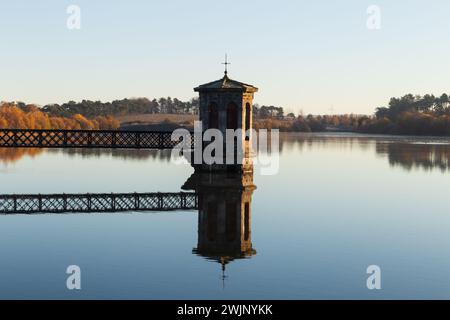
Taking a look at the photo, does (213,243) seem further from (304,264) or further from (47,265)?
(47,265)

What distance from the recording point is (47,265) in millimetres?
23688

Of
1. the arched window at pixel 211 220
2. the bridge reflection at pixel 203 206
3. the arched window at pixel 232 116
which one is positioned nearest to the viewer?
the bridge reflection at pixel 203 206

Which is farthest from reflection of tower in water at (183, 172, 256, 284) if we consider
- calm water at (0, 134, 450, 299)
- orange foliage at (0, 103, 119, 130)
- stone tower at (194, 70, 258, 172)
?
orange foliage at (0, 103, 119, 130)

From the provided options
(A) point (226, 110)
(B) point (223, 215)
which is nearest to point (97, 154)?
(A) point (226, 110)

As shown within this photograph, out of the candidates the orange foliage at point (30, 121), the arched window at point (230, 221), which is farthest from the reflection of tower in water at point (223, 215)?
the orange foliage at point (30, 121)

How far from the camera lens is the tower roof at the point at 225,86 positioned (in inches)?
2149

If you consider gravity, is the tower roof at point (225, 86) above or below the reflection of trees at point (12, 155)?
above

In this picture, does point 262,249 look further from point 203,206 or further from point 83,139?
point 83,139

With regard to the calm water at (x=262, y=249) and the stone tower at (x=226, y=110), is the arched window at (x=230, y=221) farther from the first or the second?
the stone tower at (x=226, y=110)

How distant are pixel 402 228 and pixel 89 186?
26.0 meters

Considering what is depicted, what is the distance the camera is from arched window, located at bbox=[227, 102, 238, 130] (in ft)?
180

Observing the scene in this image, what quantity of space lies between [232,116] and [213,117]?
157 cm

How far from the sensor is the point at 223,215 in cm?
3588
